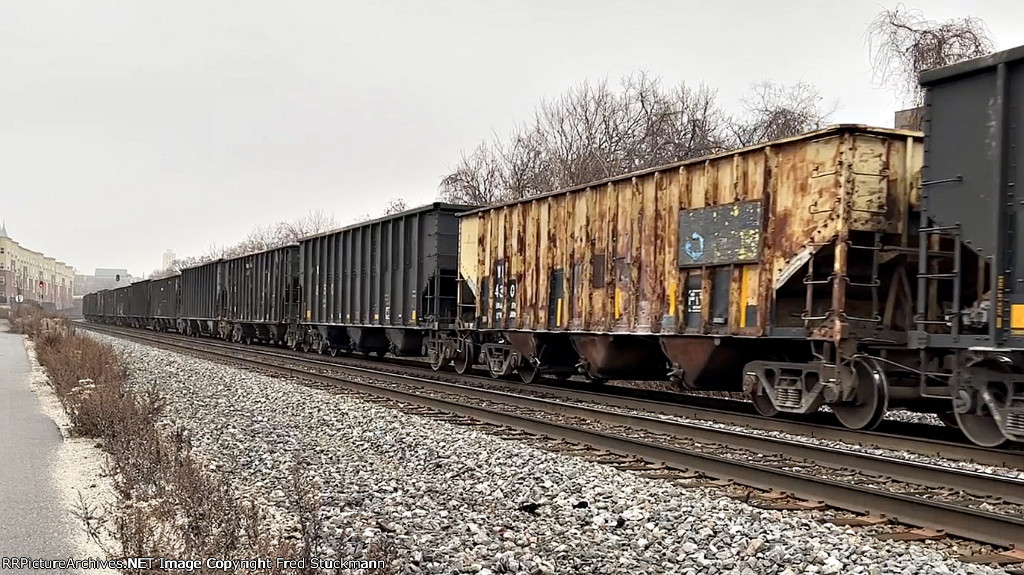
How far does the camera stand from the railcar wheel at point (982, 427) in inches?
315

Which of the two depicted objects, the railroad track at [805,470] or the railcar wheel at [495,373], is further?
the railcar wheel at [495,373]

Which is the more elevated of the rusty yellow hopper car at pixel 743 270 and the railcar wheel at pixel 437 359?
the rusty yellow hopper car at pixel 743 270

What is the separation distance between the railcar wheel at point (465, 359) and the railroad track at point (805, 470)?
5922mm

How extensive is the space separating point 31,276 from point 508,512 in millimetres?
173729

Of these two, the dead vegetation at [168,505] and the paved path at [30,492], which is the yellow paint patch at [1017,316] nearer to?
the dead vegetation at [168,505]

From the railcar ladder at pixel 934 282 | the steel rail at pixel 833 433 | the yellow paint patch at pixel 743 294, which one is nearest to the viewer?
the steel rail at pixel 833 433

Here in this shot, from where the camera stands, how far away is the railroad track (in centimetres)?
564

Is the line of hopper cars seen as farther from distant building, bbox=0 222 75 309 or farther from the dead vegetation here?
distant building, bbox=0 222 75 309

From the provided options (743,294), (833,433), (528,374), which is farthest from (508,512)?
(528,374)

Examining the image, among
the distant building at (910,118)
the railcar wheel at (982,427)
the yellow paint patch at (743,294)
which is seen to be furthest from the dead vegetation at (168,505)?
the distant building at (910,118)

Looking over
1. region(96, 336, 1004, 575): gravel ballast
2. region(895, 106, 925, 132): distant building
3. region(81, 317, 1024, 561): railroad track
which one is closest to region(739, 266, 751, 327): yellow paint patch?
region(81, 317, 1024, 561): railroad track

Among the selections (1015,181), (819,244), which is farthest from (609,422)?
(1015,181)

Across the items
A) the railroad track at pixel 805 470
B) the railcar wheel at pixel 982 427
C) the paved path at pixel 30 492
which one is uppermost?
the railcar wheel at pixel 982 427

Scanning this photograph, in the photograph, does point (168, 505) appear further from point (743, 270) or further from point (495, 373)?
point (495, 373)
